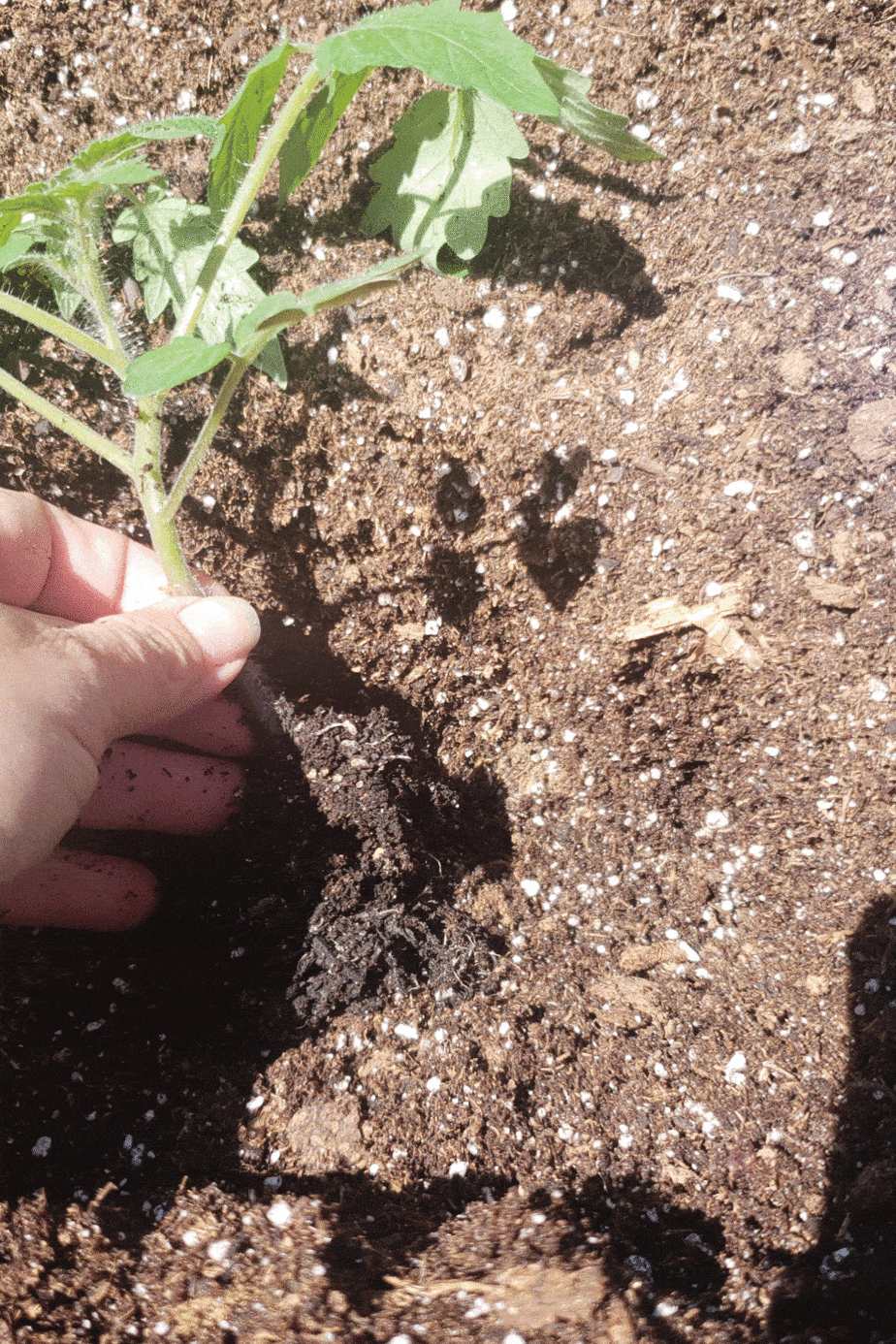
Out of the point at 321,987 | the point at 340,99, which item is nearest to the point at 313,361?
the point at 340,99

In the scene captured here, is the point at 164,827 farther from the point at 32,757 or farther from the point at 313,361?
the point at 313,361

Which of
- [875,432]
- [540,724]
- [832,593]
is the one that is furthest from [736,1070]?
[875,432]

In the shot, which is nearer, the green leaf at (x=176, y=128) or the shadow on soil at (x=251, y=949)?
the green leaf at (x=176, y=128)

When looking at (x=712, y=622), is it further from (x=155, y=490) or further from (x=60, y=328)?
(x=60, y=328)

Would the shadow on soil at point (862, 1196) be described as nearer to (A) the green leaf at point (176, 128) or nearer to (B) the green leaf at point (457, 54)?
(B) the green leaf at point (457, 54)

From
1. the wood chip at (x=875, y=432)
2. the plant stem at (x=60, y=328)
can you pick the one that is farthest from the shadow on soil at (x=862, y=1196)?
the plant stem at (x=60, y=328)

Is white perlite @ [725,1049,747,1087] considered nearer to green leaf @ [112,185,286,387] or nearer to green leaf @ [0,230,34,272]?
green leaf @ [112,185,286,387]

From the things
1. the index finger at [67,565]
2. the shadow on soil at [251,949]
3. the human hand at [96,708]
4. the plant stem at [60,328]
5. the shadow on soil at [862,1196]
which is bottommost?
the shadow on soil at [862,1196]
